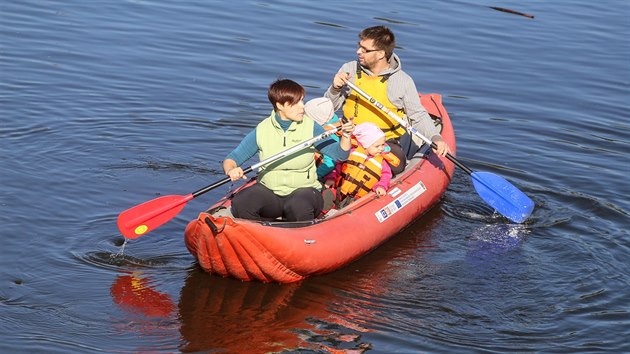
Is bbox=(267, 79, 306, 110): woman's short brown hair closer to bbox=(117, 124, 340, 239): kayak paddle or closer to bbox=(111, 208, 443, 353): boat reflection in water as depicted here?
bbox=(117, 124, 340, 239): kayak paddle

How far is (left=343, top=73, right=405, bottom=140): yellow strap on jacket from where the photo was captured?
9008 millimetres

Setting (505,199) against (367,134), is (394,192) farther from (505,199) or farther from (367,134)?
(505,199)

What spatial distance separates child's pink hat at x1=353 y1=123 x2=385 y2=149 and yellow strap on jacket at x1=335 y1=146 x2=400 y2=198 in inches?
4.1

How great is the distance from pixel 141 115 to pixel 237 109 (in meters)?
1.06

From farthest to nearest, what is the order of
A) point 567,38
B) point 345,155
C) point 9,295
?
point 567,38
point 345,155
point 9,295

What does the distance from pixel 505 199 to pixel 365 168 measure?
1406mm

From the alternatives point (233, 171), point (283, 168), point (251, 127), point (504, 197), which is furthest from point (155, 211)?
point (251, 127)

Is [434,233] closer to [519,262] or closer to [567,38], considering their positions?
[519,262]

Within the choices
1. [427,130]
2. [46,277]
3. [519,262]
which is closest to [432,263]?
[519,262]

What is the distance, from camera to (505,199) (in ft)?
30.0

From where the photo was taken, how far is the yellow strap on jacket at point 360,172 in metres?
8.40

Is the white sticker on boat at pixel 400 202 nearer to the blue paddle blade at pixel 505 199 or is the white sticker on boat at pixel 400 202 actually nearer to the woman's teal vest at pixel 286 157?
the blue paddle blade at pixel 505 199

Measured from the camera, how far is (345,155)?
25.6ft

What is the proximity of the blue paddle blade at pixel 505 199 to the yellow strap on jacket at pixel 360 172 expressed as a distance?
1234 millimetres
